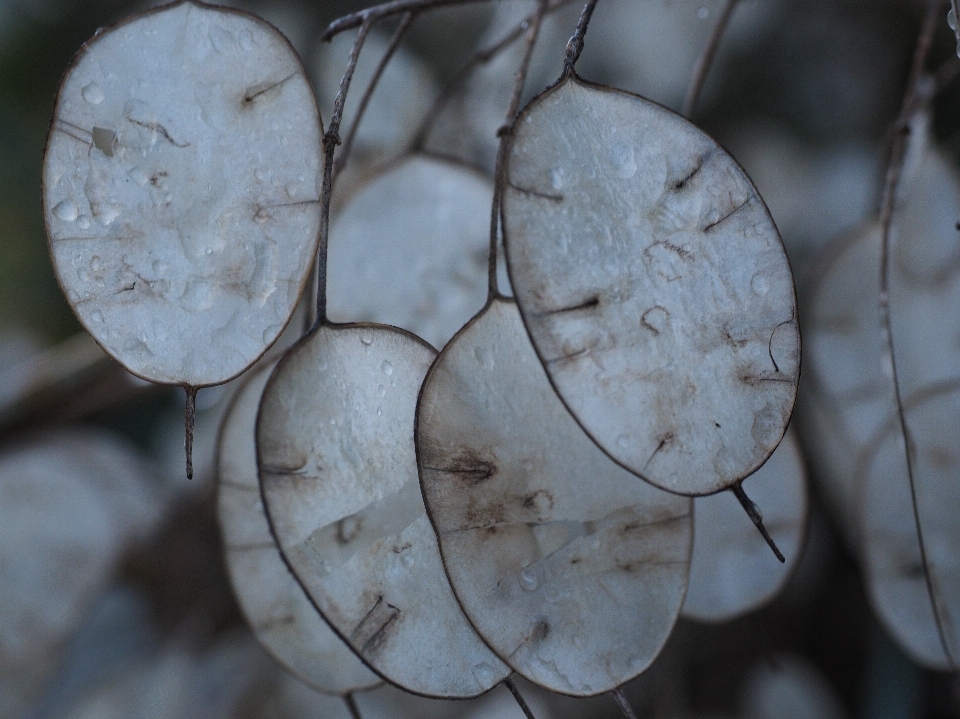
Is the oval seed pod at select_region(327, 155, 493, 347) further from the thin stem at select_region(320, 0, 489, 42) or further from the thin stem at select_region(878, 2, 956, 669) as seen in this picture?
the thin stem at select_region(878, 2, 956, 669)

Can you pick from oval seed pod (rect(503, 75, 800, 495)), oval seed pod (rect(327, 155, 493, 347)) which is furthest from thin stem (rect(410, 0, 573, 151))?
oval seed pod (rect(503, 75, 800, 495))

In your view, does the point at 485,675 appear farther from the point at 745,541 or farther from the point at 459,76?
the point at 459,76

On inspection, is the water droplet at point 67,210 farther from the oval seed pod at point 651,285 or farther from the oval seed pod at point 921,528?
the oval seed pod at point 921,528

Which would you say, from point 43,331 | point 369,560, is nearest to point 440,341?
point 369,560

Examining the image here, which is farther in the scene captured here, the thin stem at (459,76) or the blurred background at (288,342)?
the blurred background at (288,342)

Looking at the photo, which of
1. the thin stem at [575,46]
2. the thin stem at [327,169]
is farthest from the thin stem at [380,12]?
the thin stem at [575,46]

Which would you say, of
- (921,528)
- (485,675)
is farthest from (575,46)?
(921,528)
